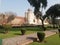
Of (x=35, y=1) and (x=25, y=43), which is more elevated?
(x=35, y=1)

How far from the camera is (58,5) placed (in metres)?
52.1

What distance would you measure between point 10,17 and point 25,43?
2317 inches

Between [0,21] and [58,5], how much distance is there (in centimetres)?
2588

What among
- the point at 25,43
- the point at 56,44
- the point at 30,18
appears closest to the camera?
the point at 25,43

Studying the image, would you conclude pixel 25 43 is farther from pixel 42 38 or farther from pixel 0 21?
pixel 0 21

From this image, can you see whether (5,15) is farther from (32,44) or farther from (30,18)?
(32,44)

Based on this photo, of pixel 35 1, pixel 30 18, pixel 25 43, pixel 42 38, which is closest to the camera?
pixel 25 43

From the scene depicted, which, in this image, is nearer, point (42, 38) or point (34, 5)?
point (42, 38)

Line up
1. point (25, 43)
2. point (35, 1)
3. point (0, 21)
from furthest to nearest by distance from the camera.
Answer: point (0, 21) < point (35, 1) < point (25, 43)

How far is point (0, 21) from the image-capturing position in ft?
231

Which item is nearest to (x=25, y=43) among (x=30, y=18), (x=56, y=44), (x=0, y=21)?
(x=56, y=44)

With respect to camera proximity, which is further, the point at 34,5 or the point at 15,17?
the point at 15,17

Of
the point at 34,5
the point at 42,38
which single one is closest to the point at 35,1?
the point at 34,5

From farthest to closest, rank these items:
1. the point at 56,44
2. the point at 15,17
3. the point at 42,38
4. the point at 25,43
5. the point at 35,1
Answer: the point at 15,17 < the point at 35,1 < the point at 42,38 < the point at 56,44 < the point at 25,43
